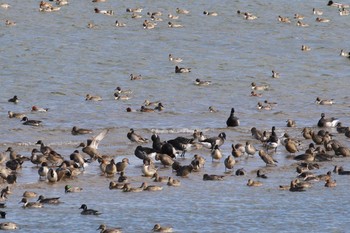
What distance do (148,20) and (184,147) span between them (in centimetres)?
2845

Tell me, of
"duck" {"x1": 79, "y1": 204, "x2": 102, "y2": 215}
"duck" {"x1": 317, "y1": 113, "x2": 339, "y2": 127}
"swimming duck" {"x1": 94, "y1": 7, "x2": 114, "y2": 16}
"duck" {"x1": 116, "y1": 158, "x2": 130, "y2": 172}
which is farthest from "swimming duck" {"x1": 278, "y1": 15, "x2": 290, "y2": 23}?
"duck" {"x1": 79, "y1": 204, "x2": 102, "y2": 215}

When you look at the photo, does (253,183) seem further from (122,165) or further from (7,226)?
(7,226)

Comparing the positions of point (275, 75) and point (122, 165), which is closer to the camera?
point (122, 165)

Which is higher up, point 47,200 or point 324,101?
point 324,101

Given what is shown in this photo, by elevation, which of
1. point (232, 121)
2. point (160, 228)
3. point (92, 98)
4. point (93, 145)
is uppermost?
point (92, 98)

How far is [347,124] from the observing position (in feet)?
114

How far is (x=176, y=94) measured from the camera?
40188 millimetres

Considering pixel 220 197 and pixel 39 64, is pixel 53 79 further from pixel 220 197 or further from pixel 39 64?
pixel 220 197

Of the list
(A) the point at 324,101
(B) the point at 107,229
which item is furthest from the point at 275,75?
(B) the point at 107,229

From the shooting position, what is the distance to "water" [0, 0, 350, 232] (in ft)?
73.8

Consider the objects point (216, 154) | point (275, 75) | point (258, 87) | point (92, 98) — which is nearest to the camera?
point (216, 154)

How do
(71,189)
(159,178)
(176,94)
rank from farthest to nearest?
(176,94) → (159,178) → (71,189)

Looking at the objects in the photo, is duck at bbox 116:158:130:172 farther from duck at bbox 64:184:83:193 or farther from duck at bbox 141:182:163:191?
duck at bbox 64:184:83:193

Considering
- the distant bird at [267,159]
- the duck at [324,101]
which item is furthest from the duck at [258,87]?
the distant bird at [267,159]
